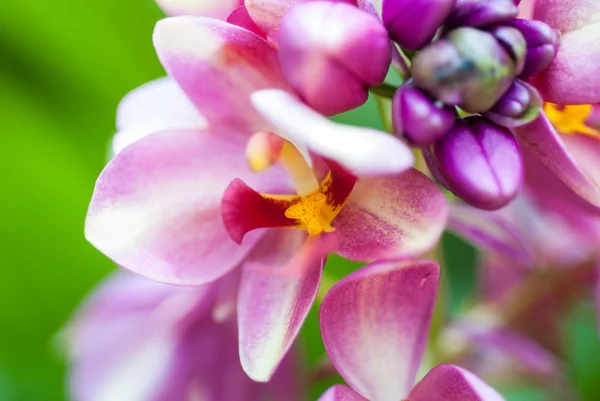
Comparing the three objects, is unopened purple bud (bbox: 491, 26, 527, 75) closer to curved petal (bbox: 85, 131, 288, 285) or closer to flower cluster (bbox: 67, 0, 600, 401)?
flower cluster (bbox: 67, 0, 600, 401)

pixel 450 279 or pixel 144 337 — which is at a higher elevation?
pixel 144 337

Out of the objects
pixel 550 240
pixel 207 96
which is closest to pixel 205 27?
pixel 207 96

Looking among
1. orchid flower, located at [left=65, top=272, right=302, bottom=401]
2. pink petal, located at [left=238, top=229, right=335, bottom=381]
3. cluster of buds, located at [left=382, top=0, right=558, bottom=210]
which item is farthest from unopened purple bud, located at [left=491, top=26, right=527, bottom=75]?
orchid flower, located at [left=65, top=272, right=302, bottom=401]

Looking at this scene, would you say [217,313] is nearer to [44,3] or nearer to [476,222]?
[476,222]

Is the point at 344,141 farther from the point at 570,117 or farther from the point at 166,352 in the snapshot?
the point at 166,352

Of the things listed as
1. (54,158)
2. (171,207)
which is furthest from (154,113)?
(54,158)

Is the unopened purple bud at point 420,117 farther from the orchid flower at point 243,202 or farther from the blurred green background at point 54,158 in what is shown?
the blurred green background at point 54,158

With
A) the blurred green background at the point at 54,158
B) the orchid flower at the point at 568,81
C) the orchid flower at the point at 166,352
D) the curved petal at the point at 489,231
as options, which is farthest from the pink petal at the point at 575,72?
the blurred green background at the point at 54,158
